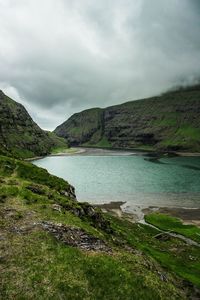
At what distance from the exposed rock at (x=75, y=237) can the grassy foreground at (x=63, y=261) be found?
0.38ft

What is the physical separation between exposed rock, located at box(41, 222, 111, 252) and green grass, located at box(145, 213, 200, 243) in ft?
132

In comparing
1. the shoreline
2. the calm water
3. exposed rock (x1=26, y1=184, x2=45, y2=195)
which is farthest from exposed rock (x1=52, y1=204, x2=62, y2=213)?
the calm water

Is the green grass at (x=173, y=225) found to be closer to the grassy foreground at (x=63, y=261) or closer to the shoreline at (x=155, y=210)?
the shoreline at (x=155, y=210)

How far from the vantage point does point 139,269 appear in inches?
1346

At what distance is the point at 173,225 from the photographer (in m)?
84.2

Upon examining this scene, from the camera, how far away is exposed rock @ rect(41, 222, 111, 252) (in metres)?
35.5

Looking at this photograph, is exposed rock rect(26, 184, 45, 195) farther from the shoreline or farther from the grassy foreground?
the shoreline

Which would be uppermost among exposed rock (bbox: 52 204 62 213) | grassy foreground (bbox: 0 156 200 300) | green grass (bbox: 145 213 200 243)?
exposed rock (bbox: 52 204 62 213)

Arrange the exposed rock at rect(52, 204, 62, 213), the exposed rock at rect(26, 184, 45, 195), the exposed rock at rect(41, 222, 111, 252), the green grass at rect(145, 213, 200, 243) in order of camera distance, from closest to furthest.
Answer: the exposed rock at rect(41, 222, 111, 252)
the exposed rock at rect(52, 204, 62, 213)
the exposed rock at rect(26, 184, 45, 195)
the green grass at rect(145, 213, 200, 243)

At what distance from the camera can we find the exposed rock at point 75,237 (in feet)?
116

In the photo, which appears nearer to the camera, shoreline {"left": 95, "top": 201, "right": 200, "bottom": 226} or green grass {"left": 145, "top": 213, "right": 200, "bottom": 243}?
green grass {"left": 145, "top": 213, "right": 200, "bottom": 243}

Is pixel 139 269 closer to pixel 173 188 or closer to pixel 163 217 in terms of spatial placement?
pixel 163 217

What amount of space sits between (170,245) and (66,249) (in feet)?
118

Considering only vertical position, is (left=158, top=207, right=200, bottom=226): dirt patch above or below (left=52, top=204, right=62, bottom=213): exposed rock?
below
